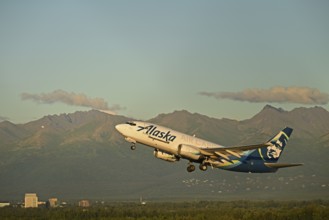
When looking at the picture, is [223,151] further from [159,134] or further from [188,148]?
[159,134]

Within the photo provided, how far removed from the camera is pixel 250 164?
87562mm

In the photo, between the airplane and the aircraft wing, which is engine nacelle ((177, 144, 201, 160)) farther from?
the aircraft wing

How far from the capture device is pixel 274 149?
91312 mm

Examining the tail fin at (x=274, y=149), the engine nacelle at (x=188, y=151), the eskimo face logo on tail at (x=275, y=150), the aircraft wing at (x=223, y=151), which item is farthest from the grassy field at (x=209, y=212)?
the engine nacelle at (x=188, y=151)

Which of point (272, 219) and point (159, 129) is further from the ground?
point (159, 129)

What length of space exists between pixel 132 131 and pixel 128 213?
3143 inches

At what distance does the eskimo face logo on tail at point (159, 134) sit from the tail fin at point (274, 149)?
1507 cm

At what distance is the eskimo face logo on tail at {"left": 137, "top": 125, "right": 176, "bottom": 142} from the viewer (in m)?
79.2

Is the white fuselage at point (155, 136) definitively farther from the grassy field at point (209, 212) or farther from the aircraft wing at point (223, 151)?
the grassy field at point (209, 212)

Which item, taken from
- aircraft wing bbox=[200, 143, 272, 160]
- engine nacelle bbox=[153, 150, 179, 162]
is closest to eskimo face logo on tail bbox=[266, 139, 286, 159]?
aircraft wing bbox=[200, 143, 272, 160]

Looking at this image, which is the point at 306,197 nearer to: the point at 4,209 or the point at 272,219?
the point at 272,219

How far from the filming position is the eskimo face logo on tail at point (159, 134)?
3120 inches

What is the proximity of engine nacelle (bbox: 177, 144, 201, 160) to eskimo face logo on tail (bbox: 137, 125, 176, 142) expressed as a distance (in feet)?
4.87

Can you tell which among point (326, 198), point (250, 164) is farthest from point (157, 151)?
point (326, 198)
